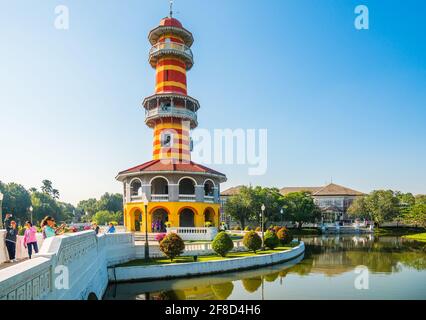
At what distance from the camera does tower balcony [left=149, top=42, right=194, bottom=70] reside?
37.0 meters

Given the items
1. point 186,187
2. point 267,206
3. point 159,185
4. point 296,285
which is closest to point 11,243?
point 296,285

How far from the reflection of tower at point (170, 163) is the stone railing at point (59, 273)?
17925 millimetres

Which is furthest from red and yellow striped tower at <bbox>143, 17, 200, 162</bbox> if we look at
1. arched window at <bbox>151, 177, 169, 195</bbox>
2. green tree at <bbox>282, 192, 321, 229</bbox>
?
green tree at <bbox>282, 192, 321, 229</bbox>

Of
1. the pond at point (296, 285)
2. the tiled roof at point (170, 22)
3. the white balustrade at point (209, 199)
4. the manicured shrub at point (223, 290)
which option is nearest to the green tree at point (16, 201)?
the white balustrade at point (209, 199)

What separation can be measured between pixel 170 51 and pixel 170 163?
11.7 meters

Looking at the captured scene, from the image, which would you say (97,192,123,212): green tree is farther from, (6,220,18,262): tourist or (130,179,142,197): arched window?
(6,220,18,262): tourist

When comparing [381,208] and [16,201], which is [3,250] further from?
[381,208]

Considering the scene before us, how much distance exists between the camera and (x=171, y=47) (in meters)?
37.2

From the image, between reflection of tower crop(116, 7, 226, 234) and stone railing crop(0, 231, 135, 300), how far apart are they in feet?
58.8

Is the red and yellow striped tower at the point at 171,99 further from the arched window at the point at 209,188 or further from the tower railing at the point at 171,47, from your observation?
the arched window at the point at 209,188
